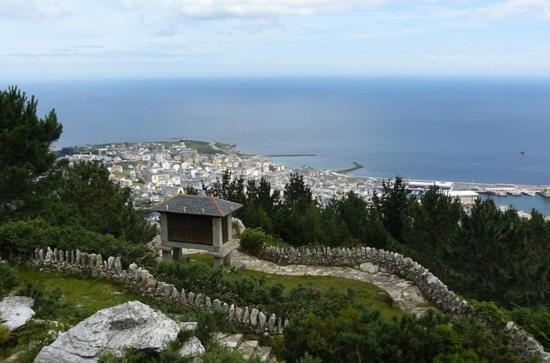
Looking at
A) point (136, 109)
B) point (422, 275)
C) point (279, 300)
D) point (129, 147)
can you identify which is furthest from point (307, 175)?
point (136, 109)

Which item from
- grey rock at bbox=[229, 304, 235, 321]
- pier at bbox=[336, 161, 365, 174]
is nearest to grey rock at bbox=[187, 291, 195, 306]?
grey rock at bbox=[229, 304, 235, 321]

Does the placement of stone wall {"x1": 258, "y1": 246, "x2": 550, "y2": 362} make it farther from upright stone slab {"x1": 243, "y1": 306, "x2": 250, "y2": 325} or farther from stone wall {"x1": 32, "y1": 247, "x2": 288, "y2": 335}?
upright stone slab {"x1": 243, "y1": 306, "x2": 250, "y2": 325}

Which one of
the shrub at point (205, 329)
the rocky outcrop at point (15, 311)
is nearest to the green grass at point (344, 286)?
the rocky outcrop at point (15, 311)

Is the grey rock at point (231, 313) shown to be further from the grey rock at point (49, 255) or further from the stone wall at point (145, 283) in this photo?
the grey rock at point (49, 255)

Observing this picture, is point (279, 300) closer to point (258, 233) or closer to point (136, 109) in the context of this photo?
point (258, 233)

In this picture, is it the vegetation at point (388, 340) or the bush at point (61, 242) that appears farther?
the bush at point (61, 242)
